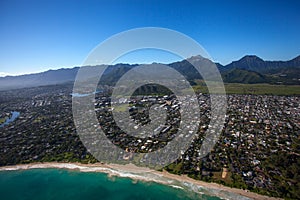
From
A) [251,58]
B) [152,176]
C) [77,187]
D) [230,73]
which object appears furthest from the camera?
[251,58]

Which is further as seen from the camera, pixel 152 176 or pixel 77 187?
pixel 152 176

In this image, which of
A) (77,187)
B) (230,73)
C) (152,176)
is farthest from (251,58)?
(77,187)

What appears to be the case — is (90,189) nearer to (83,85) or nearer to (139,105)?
(139,105)

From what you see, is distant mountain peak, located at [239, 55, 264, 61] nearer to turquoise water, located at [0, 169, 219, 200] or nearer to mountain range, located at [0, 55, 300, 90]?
mountain range, located at [0, 55, 300, 90]

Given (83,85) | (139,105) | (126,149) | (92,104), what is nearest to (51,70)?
(83,85)

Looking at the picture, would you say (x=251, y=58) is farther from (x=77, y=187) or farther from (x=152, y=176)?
(x=77, y=187)

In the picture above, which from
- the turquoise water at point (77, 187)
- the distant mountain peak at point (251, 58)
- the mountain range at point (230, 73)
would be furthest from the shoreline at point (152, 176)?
the distant mountain peak at point (251, 58)
